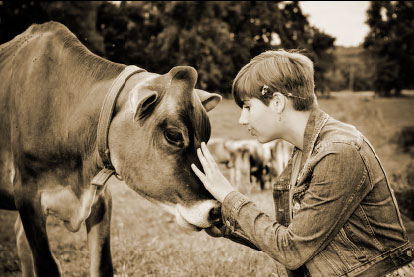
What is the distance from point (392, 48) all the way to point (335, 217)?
46.6 ft

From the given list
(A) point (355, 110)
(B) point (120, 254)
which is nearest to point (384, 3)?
(A) point (355, 110)

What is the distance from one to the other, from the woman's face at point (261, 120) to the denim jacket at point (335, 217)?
0.20 metres

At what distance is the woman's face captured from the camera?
2285 mm

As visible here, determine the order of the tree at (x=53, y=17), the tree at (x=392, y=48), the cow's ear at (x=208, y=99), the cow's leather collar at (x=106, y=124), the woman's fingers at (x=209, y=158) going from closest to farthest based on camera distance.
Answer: the woman's fingers at (x=209, y=158) < the cow's leather collar at (x=106, y=124) < the cow's ear at (x=208, y=99) < the tree at (x=53, y=17) < the tree at (x=392, y=48)

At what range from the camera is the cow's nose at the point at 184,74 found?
8.41 feet

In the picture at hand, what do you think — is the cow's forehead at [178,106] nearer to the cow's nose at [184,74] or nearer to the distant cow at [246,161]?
the cow's nose at [184,74]

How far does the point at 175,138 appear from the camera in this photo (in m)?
2.54

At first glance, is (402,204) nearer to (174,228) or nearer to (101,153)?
(174,228)

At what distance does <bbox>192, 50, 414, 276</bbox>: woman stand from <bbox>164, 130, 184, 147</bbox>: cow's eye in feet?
0.71

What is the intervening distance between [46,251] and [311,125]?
2.09m

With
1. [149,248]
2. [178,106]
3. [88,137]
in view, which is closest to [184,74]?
[178,106]

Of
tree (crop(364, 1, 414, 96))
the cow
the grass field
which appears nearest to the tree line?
tree (crop(364, 1, 414, 96))

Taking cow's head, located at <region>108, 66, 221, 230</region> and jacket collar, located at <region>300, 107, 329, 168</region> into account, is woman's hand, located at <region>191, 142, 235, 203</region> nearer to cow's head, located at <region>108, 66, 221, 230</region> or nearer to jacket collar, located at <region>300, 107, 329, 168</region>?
cow's head, located at <region>108, 66, 221, 230</region>

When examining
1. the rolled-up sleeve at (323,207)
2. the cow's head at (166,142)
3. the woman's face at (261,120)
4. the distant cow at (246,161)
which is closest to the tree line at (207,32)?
the distant cow at (246,161)
